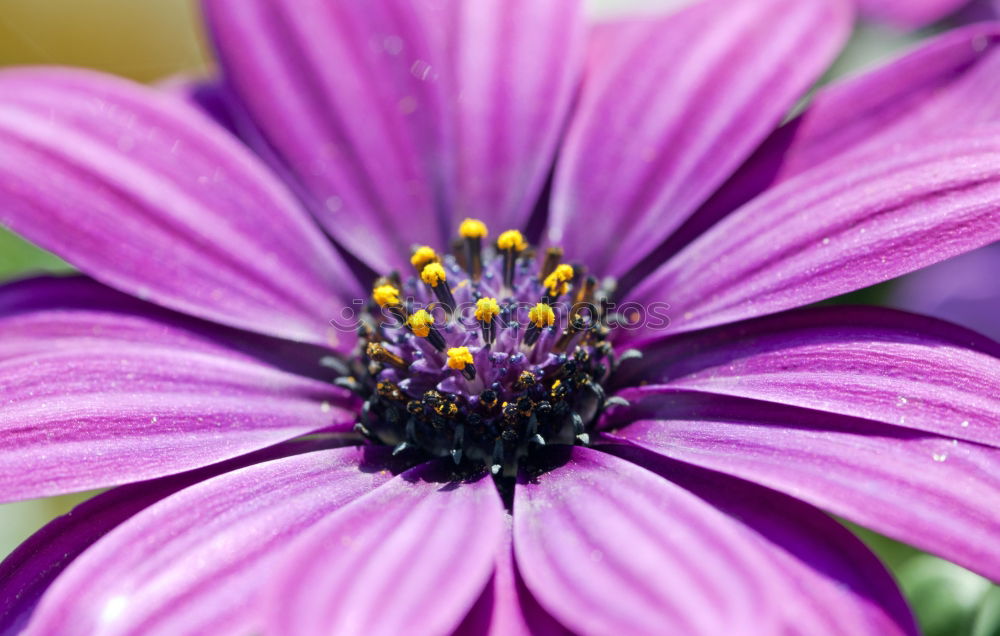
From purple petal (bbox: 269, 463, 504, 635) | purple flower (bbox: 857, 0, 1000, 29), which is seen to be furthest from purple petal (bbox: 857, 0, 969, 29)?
purple petal (bbox: 269, 463, 504, 635)

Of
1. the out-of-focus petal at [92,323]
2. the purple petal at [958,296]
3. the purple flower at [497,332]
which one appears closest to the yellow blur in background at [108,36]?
the purple flower at [497,332]

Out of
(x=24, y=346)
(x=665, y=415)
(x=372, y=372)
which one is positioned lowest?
(x=665, y=415)

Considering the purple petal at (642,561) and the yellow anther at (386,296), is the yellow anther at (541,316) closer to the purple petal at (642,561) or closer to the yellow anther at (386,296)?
the yellow anther at (386,296)

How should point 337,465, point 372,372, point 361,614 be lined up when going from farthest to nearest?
point 372,372 < point 337,465 < point 361,614

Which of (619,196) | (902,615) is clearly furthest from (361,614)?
(619,196)

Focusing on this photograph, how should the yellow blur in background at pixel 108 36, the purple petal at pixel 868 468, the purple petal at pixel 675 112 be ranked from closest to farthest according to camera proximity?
the purple petal at pixel 868 468 → the purple petal at pixel 675 112 → the yellow blur in background at pixel 108 36

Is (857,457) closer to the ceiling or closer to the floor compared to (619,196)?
closer to the floor

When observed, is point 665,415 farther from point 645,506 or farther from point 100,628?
point 100,628

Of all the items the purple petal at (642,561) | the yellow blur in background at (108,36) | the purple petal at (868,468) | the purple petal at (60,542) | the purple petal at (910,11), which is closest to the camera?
the purple petal at (642,561)
